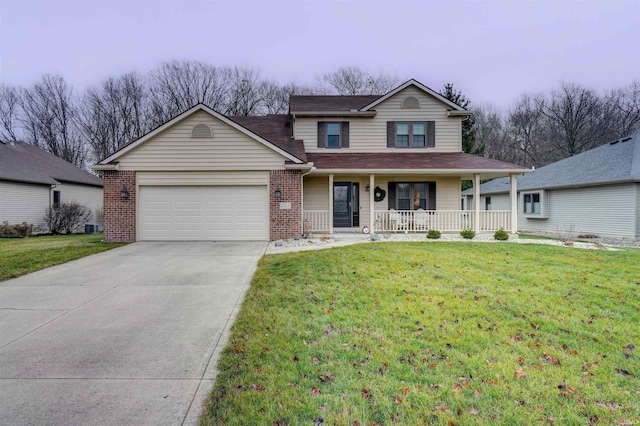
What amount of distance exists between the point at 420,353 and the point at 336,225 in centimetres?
1087

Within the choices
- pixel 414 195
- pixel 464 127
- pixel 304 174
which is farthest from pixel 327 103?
pixel 464 127

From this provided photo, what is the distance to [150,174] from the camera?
11.9m

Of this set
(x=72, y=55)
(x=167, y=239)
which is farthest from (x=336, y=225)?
(x=72, y=55)

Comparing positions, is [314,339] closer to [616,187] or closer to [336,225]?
[336,225]

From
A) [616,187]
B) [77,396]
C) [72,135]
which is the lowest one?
[77,396]

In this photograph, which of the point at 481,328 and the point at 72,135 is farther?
the point at 72,135

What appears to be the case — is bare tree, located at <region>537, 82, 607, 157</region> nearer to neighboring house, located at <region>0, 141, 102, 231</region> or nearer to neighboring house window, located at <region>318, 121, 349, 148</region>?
neighboring house window, located at <region>318, 121, 349, 148</region>

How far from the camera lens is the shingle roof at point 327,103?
15.3m

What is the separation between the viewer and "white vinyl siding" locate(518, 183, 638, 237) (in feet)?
46.2

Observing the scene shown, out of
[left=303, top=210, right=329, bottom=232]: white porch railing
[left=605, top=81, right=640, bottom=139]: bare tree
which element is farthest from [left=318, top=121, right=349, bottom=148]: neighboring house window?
[left=605, top=81, right=640, bottom=139]: bare tree

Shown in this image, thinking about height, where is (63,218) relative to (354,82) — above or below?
below

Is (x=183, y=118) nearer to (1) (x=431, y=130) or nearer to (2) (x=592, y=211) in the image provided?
(1) (x=431, y=130)

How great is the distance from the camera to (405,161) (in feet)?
44.9

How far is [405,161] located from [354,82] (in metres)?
17.9
